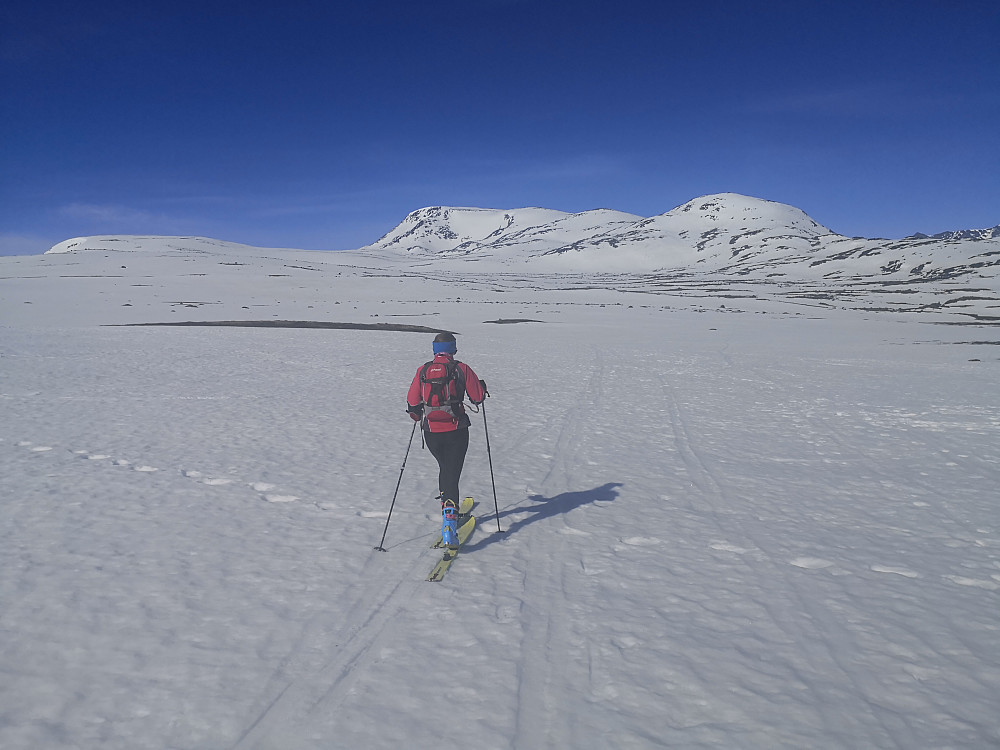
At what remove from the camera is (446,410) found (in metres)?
7.34

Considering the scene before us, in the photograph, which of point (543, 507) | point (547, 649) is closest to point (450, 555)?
point (547, 649)

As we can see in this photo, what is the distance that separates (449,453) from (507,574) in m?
1.60

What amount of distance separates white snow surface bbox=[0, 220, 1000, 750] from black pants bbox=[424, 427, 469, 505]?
0.75m

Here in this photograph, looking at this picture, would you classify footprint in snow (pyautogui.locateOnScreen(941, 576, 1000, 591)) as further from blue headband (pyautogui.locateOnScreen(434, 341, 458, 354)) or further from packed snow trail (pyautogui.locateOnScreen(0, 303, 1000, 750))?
blue headband (pyautogui.locateOnScreen(434, 341, 458, 354))

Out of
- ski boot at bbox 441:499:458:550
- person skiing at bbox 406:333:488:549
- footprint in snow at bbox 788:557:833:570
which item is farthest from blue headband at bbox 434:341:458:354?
footprint in snow at bbox 788:557:833:570

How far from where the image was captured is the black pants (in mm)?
7469

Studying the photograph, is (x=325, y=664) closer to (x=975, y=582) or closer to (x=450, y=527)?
(x=450, y=527)

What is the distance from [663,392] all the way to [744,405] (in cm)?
273

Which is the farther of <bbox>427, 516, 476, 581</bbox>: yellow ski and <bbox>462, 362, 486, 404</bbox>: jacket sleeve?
<bbox>462, 362, 486, 404</bbox>: jacket sleeve

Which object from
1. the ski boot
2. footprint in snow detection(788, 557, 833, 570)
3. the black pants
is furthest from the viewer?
the black pants

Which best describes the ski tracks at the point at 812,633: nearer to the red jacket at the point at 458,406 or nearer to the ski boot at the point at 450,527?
the ski boot at the point at 450,527

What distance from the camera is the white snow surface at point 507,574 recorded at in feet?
14.6

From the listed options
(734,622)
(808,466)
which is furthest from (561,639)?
(808,466)

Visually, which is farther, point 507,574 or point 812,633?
point 507,574
